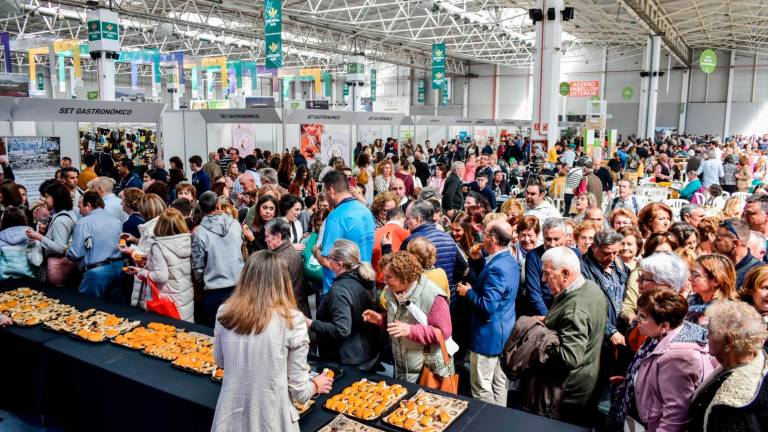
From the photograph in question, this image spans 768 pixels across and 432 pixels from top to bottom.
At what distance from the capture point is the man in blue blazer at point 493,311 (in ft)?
10.6

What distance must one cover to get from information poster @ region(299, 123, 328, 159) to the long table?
868 centimetres

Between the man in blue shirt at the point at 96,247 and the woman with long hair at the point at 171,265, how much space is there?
56 centimetres

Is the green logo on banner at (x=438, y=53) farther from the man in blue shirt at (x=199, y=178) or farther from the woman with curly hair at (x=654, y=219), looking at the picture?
the woman with curly hair at (x=654, y=219)

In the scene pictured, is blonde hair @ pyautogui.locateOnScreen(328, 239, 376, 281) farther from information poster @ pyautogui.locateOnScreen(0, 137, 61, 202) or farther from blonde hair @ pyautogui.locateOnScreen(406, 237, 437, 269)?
information poster @ pyautogui.locateOnScreen(0, 137, 61, 202)

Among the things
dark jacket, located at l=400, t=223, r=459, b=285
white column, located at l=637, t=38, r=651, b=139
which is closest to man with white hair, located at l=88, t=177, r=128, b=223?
dark jacket, located at l=400, t=223, r=459, b=285

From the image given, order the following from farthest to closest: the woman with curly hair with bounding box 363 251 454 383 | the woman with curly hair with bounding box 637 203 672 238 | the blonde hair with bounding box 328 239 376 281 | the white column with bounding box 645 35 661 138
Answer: the white column with bounding box 645 35 661 138 < the woman with curly hair with bounding box 637 203 672 238 < the blonde hair with bounding box 328 239 376 281 < the woman with curly hair with bounding box 363 251 454 383

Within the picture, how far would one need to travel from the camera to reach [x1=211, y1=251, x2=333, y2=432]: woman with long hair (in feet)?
6.81

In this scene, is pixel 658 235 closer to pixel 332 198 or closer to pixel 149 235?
pixel 332 198

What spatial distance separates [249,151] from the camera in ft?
38.3

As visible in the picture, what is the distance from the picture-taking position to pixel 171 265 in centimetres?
394

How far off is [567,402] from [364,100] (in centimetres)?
2523

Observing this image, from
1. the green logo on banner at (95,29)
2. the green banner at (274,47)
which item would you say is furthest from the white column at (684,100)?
the green logo on banner at (95,29)

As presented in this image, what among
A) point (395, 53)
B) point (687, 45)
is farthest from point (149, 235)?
point (687, 45)

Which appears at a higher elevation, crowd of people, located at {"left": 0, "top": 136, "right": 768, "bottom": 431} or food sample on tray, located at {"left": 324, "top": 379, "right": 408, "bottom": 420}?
crowd of people, located at {"left": 0, "top": 136, "right": 768, "bottom": 431}
